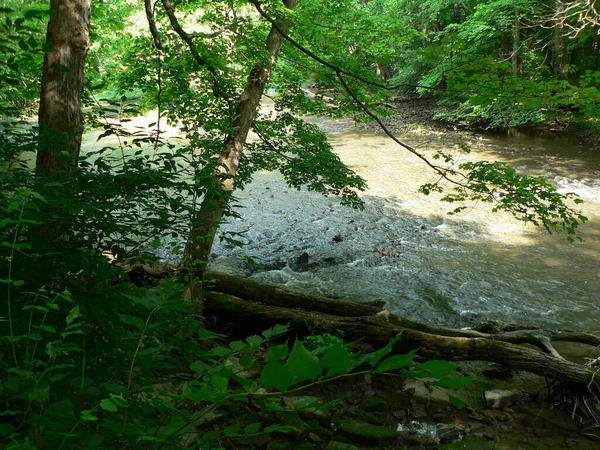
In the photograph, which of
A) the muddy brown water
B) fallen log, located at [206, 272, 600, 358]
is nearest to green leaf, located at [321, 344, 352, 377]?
the muddy brown water

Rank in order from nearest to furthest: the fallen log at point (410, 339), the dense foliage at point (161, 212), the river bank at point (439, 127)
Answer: the dense foliage at point (161, 212) < the fallen log at point (410, 339) < the river bank at point (439, 127)

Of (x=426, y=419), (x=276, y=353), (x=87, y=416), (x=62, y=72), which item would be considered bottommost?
(x=426, y=419)

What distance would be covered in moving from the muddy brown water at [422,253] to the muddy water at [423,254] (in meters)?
0.02

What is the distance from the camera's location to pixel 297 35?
6684 millimetres

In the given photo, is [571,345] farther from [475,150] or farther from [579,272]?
[475,150]

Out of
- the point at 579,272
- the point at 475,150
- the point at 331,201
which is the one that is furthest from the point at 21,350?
the point at 475,150

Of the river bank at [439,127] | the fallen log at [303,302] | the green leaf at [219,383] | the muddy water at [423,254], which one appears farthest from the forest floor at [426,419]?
the river bank at [439,127]

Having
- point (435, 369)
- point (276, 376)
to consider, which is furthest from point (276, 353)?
point (435, 369)

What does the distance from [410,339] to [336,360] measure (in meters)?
4.30

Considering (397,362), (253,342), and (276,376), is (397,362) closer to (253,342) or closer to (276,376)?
(276,376)

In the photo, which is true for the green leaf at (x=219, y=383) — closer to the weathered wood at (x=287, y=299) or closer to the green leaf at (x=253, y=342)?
the green leaf at (x=253, y=342)

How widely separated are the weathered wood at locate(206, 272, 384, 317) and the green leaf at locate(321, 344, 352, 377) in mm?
4979

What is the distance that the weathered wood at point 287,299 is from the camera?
18.8 ft

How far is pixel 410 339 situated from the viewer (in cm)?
480
